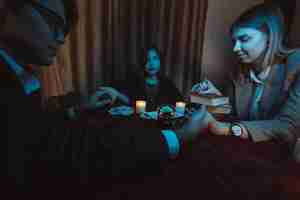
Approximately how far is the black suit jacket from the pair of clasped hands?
23cm

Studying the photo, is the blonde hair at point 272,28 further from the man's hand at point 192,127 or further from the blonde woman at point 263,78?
the man's hand at point 192,127

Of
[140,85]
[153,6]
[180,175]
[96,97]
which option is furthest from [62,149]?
[153,6]

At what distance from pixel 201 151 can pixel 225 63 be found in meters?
1.37

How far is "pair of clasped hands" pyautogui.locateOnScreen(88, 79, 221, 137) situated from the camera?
3.05ft

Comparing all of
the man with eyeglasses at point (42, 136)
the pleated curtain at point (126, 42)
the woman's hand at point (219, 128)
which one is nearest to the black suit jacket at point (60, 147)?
the man with eyeglasses at point (42, 136)

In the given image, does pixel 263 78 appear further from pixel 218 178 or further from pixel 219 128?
pixel 218 178

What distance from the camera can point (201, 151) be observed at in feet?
2.94

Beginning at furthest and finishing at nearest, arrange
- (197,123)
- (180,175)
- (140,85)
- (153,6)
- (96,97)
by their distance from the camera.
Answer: (153,6) → (140,85) → (96,97) → (197,123) → (180,175)

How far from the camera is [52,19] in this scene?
2.85 ft

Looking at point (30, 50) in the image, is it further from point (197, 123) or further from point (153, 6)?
point (153, 6)

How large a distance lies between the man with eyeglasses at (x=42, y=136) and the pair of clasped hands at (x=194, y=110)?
0.06 m

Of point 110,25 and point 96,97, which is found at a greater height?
point 110,25

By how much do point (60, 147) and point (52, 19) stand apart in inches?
19.3

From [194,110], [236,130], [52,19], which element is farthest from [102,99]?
[236,130]
